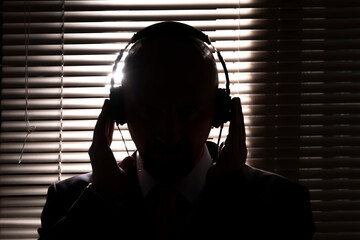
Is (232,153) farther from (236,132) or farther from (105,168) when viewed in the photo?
(105,168)

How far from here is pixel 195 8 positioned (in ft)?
4.51

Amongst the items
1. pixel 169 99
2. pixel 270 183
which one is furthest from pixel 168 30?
pixel 270 183

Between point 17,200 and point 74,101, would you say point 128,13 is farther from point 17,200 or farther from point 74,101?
point 17,200

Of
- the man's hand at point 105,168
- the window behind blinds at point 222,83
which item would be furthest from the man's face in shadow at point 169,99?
the window behind blinds at point 222,83

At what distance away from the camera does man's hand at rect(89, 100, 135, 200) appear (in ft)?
3.38

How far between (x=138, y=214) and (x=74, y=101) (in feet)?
1.84

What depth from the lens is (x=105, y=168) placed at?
3.41 ft

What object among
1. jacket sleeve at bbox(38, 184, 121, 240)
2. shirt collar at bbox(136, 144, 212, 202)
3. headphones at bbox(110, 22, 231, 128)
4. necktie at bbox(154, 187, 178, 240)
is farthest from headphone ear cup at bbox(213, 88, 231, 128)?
jacket sleeve at bbox(38, 184, 121, 240)

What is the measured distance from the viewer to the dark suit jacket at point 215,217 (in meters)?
0.98

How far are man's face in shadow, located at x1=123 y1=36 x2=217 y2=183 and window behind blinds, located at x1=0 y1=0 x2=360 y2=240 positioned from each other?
1.27ft

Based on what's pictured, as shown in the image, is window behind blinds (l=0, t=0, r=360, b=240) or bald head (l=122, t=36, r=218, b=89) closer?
bald head (l=122, t=36, r=218, b=89)

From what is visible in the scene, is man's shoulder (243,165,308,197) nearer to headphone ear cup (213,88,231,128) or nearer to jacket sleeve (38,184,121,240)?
headphone ear cup (213,88,231,128)

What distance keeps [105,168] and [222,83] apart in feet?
1.92

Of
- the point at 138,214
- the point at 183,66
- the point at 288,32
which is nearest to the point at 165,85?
the point at 183,66
